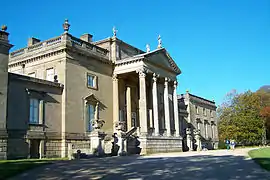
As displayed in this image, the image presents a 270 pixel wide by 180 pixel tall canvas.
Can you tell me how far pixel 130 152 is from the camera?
32.0 metres

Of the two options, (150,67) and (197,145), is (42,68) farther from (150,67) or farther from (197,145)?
(197,145)

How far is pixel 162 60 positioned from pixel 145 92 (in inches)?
265

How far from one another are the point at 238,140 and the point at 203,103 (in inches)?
362

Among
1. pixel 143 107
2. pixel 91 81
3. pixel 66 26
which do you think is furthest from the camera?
pixel 143 107

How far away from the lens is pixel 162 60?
4038 centimetres

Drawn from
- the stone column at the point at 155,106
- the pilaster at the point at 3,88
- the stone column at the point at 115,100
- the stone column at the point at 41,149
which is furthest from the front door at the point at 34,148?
the stone column at the point at 155,106

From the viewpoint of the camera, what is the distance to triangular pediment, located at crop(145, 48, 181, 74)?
37.5 metres

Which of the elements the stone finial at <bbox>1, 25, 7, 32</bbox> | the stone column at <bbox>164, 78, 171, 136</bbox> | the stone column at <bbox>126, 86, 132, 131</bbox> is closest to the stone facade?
the stone column at <bbox>164, 78, 171, 136</bbox>

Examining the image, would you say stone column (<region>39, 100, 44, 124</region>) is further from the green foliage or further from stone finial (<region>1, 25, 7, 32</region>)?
the green foliage

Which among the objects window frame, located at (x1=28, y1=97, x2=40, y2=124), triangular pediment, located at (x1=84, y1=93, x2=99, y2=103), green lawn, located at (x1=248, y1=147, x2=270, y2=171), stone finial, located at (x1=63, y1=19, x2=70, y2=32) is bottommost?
green lawn, located at (x1=248, y1=147, x2=270, y2=171)

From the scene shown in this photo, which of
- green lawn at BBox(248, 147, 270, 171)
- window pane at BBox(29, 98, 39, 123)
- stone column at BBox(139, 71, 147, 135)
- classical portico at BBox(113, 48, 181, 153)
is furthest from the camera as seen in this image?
classical portico at BBox(113, 48, 181, 153)

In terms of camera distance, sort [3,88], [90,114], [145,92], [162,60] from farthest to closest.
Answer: [162,60] → [145,92] → [90,114] → [3,88]

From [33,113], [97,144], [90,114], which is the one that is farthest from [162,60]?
A: [33,113]

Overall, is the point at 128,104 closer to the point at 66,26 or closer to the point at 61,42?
the point at 61,42
